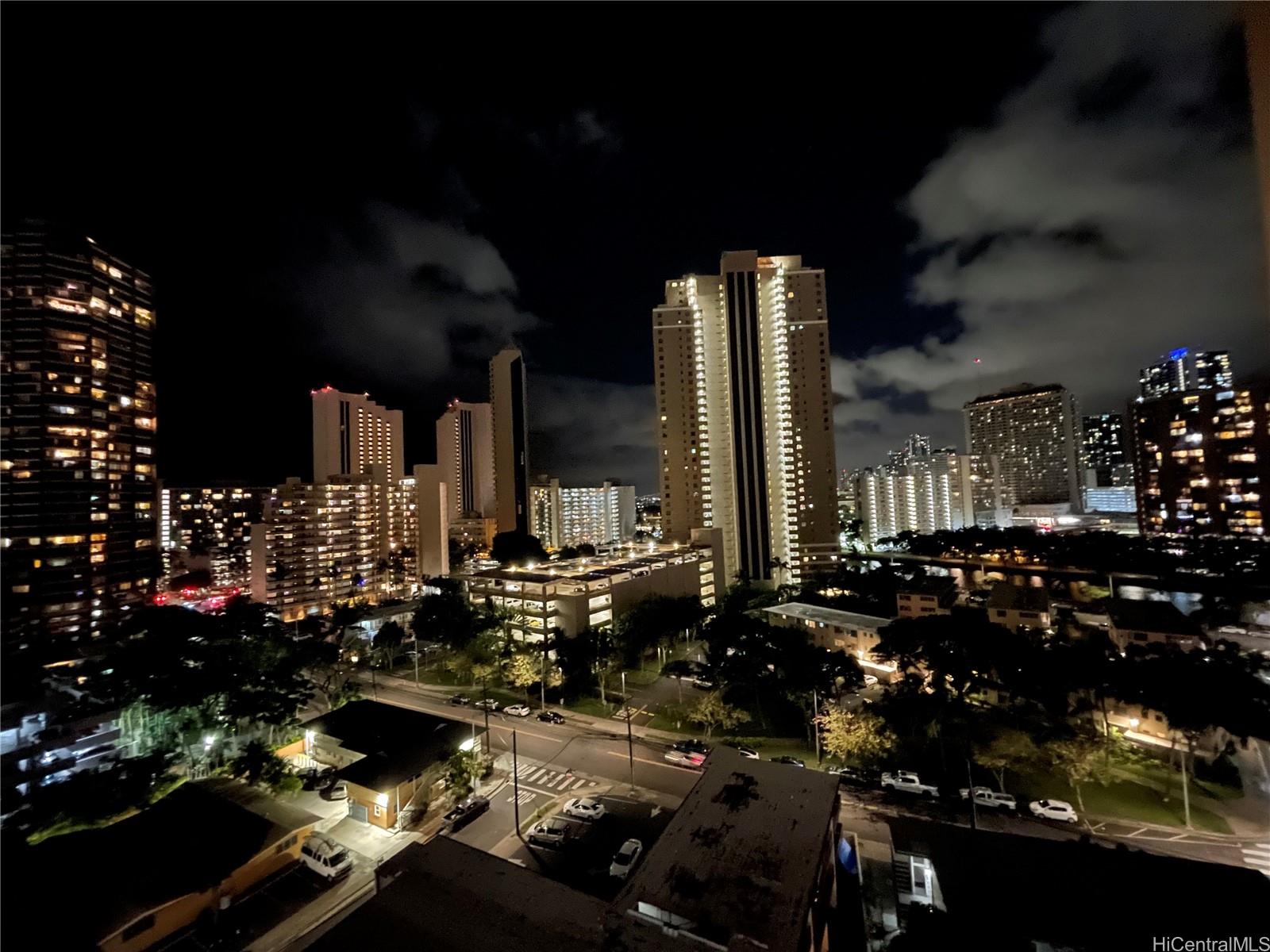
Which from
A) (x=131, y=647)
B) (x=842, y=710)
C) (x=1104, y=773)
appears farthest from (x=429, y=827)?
(x=1104, y=773)

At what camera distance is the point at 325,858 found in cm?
915

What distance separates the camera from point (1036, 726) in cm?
1144

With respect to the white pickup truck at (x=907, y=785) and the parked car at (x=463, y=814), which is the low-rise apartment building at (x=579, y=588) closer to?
the parked car at (x=463, y=814)

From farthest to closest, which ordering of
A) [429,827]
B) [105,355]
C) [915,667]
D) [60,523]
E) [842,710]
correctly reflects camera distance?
[105,355], [60,523], [915,667], [842,710], [429,827]

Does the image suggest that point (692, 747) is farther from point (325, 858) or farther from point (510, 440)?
point (510, 440)

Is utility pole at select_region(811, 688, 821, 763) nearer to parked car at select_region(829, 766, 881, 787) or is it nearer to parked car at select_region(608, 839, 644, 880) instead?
parked car at select_region(829, 766, 881, 787)

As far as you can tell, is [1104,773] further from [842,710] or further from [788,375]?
[788,375]

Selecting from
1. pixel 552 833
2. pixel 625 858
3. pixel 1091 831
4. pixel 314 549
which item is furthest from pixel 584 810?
pixel 314 549

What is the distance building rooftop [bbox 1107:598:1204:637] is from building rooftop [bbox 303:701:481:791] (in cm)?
2274

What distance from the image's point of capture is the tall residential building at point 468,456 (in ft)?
226

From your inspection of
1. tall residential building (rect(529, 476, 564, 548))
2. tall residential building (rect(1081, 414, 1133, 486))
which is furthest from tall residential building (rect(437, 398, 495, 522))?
tall residential building (rect(1081, 414, 1133, 486))

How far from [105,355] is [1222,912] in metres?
41.0

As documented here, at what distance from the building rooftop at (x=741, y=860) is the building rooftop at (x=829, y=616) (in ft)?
44.2

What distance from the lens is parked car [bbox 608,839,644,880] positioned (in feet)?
28.9
